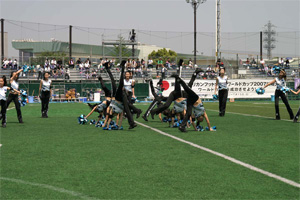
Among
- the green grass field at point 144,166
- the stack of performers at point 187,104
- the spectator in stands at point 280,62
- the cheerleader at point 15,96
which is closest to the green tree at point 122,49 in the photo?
the spectator in stands at point 280,62

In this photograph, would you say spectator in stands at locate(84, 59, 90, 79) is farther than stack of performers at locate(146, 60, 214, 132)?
Yes

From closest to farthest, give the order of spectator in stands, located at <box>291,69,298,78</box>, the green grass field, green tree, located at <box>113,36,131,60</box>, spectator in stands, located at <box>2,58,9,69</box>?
the green grass field → spectator in stands, located at <box>2,58,9,69</box> → spectator in stands, located at <box>291,69,298,78</box> → green tree, located at <box>113,36,131,60</box>

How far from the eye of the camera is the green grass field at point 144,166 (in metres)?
5.89

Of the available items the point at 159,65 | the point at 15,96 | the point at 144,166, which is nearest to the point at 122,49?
the point at 159,65

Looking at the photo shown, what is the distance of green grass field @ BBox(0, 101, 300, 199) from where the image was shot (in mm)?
5891

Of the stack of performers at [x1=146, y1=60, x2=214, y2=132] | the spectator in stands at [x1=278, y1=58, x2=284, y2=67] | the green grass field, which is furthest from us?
the spectator in stands at [x1=278, y1=58, x2=284, y2=67]

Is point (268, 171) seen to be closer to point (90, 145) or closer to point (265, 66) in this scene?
point (90, 145)

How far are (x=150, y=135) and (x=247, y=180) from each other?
6077mm

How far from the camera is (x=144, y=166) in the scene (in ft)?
25.0

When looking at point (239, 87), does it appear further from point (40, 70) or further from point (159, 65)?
point (40, 70)

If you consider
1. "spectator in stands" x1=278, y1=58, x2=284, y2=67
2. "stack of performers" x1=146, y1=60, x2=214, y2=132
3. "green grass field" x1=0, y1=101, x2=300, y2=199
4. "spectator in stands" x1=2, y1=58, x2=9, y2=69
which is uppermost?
"spectator in stands" x1=278, y1=58, x2=284, y2=67

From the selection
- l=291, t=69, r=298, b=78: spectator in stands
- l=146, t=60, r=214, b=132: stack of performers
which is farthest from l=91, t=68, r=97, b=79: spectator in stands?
l=146, t=60, r=214, b=132: stack of performers

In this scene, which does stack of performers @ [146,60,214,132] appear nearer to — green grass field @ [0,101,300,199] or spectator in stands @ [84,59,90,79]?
green grass field @ [0,101,300,199]

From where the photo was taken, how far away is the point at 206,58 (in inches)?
1997
